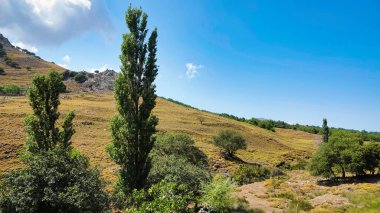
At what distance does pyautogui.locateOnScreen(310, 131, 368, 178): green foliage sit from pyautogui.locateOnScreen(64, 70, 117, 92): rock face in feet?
384

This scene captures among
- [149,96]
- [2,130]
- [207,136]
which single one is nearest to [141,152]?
[149,96]

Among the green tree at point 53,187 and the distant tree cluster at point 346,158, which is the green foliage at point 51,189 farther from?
the distant tree cluster at point 346,158

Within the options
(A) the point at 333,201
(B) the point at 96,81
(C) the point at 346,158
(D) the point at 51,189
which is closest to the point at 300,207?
(A) the point at 333,201

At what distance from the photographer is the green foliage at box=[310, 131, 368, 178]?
4155 cm

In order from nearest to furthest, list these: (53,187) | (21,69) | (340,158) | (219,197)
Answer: (53,187), (219,197), (340,158), (21,69)

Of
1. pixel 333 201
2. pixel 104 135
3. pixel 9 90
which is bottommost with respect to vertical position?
pixel 104 135

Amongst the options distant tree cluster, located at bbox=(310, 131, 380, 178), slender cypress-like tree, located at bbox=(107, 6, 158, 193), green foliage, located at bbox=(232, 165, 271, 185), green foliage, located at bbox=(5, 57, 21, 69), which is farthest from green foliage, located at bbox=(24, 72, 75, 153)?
green foliage, located at bbox=(5, 57, 21, 69)

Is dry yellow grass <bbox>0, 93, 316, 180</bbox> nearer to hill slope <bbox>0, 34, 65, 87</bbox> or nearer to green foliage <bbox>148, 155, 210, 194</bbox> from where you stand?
green foliage <bbox>148, 155, 210, 194</bbox>

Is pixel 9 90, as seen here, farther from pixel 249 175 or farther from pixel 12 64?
pixel 249 175

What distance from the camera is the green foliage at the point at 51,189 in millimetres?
15641

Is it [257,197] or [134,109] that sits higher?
[134,109]

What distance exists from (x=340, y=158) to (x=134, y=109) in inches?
1298

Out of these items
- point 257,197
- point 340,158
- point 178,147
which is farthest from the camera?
point 178,147

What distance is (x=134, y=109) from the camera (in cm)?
2358
